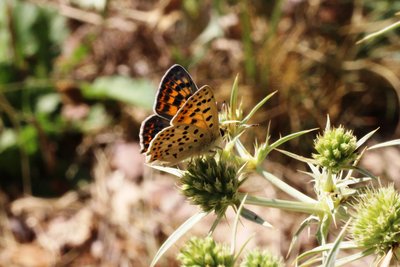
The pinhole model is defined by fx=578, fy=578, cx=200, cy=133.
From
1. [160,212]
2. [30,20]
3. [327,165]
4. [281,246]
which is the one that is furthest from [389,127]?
[30,20]

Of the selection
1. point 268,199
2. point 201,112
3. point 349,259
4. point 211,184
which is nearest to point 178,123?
point 201,112

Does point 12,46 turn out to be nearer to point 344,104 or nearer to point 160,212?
point 160,212

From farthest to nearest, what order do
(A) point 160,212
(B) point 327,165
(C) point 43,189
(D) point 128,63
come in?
(D) point 128,63, (C) point 43,189, (A) point 160,212, (B) point 327,165

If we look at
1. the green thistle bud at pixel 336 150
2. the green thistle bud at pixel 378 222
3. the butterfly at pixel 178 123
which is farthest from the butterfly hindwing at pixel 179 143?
the green thistle bud at pixel 378 222

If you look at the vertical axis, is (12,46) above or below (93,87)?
above

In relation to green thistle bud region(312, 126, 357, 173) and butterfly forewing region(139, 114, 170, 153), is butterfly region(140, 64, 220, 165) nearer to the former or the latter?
butterfly forewing region(139, 114, 170, 153)

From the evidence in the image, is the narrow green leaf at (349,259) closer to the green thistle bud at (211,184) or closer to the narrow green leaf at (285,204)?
the narrow green leaf at (285,204)

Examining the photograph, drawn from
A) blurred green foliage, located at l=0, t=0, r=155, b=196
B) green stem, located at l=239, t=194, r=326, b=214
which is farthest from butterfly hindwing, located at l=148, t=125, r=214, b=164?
blurred green foliage, located at l=0, t=0, r=155, b=196
